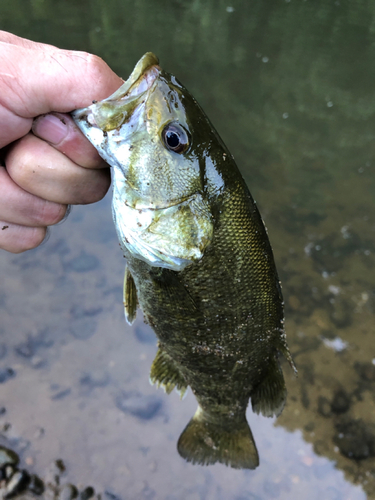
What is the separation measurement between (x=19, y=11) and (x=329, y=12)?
36.0 feet

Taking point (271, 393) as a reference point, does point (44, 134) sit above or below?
above

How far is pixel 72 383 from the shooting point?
131 inches

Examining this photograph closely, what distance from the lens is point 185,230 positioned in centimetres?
145

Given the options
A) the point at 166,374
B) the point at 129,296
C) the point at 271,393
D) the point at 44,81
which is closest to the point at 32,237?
the point at 129,296

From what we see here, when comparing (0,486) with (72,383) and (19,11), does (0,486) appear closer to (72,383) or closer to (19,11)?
(72,383)

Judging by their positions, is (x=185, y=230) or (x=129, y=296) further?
(x=129, y=296)

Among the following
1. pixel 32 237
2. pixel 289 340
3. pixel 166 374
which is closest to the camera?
pixel 32 237

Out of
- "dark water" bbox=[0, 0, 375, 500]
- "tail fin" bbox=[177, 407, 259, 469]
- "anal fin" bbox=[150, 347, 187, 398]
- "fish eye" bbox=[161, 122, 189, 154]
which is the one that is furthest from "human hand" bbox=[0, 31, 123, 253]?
"dark water" bbox=[0, 0, 375, 500]

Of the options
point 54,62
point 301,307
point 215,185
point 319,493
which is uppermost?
point 54,62

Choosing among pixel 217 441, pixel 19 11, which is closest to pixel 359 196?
pixel 217 441

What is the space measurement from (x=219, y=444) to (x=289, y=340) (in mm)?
1785

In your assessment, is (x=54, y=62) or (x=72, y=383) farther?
(x=72, y=383)

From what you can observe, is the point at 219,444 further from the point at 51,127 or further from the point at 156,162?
the point at 51,127

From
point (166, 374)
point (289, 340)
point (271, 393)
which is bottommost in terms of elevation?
point (289, 340)
